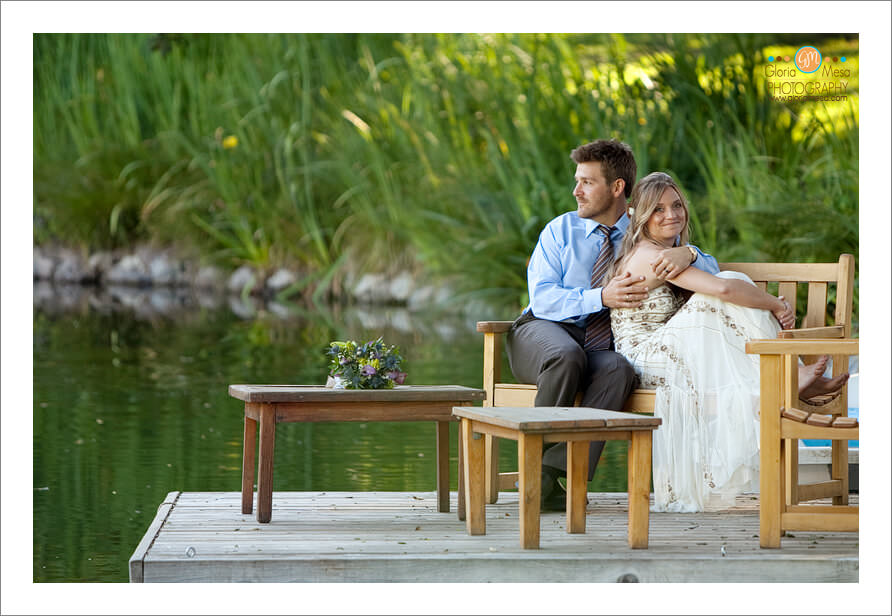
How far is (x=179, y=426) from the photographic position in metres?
5.41

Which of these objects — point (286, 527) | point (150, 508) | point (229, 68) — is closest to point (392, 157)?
point (229, 68)

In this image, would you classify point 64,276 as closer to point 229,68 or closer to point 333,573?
point 229,68

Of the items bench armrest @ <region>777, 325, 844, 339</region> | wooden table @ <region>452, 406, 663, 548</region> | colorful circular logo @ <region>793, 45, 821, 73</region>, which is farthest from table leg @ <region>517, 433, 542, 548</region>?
colorful circular logo @ <region>793, 45, 821, 73</region>

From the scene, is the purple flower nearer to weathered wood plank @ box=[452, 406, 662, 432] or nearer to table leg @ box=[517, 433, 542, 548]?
weathered wood plank @ box=[452, 406, 662, 432]

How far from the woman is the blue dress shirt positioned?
0.17 metres

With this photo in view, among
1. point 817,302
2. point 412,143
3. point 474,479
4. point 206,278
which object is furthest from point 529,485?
point 206,278

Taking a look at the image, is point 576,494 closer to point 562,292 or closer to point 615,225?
point 562,292

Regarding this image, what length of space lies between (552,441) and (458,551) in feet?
1.00

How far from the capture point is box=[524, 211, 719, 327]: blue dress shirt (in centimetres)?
355

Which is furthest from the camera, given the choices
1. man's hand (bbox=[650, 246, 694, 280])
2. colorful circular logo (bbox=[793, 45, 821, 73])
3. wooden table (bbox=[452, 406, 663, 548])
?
colorful circular logo (bbox=[793, 45, 821, 73])

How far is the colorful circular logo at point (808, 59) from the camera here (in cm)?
584

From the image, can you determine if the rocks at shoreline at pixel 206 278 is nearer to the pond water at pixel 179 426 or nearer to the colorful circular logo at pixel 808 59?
the pond water at pixel 179 426

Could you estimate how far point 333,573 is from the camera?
2656 millimetres

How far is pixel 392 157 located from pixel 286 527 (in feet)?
27.0
